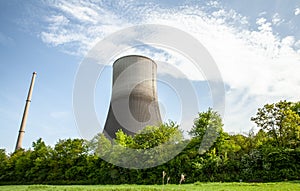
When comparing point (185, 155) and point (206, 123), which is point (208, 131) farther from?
point (185, 155)

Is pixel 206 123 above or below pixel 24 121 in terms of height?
below

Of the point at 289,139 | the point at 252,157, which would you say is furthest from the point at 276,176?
the point at 289,139

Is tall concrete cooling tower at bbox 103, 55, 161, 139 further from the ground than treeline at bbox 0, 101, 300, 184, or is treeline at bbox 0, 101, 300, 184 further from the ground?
tall concrete cooling tower at bbox 103, 55, 161, 139

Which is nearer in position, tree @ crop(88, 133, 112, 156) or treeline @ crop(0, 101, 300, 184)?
treeline @ crop(0, 101, 300, 184)

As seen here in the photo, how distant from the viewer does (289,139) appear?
554 inches

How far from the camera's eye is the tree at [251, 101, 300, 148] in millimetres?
13891

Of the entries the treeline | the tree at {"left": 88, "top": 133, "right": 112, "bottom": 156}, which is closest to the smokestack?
the treeline

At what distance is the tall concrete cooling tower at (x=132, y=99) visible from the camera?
18234 mm

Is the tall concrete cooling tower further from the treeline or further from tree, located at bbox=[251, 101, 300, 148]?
tree, located at bbox=[251, 101, 300, 148]

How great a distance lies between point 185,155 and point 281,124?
541 cm

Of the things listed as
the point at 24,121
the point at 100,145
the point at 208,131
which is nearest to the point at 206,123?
the point at 208,131

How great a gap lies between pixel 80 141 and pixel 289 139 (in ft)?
43.1

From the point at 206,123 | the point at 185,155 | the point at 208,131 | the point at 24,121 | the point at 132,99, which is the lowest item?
the point at 185,155

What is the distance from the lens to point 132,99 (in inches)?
717
